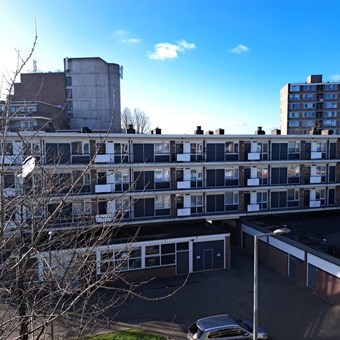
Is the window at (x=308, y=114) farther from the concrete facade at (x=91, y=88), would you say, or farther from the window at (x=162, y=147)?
the window at (x=162, y=147)

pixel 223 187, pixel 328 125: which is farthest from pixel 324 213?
pixel 328 125

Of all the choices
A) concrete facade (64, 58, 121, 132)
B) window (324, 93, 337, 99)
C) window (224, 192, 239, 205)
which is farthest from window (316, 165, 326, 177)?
window (324, 93, 337, 99)

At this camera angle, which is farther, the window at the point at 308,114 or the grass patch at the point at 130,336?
the window at the point at 308,114

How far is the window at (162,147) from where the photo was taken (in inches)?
989

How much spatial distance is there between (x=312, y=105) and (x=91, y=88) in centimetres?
4855

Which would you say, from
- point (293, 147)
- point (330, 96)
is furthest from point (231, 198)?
point (330, 96)

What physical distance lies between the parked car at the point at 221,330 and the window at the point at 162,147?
13845 millimetres

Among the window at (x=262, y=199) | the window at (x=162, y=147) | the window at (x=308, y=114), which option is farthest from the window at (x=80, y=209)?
the window at (x=308, y=114)

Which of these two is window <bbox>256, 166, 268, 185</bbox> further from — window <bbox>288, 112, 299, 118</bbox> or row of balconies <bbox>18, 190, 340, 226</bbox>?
window <bbox>288, 112, 299, 118</bbox>

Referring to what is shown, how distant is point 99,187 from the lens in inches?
918

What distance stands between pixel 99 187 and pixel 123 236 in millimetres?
3923

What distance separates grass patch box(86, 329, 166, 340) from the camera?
14.0m

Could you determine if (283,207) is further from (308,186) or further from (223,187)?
(223,187)

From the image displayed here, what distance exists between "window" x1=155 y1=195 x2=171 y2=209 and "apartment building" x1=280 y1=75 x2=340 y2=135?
53.9 metres
